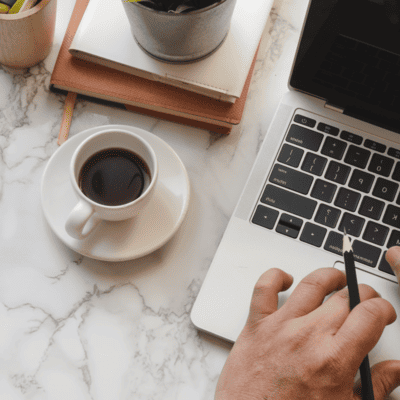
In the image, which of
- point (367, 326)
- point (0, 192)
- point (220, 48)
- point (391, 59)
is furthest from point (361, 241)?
point (0, 192)

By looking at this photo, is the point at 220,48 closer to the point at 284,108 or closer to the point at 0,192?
the point at 284,108

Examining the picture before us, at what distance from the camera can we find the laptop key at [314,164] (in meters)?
0.63

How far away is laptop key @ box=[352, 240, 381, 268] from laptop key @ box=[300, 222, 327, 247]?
4cm

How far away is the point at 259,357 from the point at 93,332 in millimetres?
229

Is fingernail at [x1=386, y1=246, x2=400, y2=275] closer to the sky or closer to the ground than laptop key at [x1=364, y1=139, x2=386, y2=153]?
closer to the ground

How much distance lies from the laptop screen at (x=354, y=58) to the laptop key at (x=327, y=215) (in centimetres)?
15

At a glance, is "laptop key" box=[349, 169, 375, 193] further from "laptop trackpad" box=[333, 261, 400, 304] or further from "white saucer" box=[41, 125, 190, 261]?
"white saucer" box=[41, 125, 190, 261]

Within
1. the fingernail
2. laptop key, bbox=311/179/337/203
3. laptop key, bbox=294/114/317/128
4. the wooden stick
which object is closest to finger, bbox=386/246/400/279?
the fingernail

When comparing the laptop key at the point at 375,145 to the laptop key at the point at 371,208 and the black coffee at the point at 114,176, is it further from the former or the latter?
Answer: the black coffee at the point at 114,176

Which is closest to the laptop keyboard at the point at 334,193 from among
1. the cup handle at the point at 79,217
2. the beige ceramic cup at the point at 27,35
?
the cup handle at the point at 79,217

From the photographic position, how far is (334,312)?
55cm

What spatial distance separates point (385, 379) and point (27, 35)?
25.9 inches

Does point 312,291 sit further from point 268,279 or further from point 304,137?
point 304,137

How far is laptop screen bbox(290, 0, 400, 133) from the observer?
523 mm
